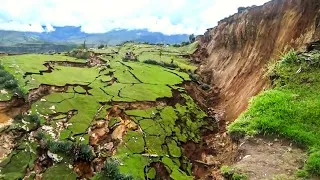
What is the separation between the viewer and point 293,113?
966 centimetres

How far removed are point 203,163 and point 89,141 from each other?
561cm

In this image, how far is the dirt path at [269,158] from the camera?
7.79m

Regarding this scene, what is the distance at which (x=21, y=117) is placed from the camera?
1734 centimetres

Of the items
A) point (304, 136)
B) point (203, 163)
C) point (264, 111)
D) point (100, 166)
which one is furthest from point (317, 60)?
point (100, 166)

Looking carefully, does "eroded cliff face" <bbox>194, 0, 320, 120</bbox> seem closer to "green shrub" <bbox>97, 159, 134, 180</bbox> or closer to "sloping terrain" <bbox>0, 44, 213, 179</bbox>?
"sloping terrain" <bbox>0, 44, 213, 179</bbox>

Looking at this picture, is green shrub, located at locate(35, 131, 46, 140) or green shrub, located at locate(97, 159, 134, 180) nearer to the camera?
green shrub, located at locate(97, 159, 134, 180)

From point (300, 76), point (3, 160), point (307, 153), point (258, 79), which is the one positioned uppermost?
point (300, 76)

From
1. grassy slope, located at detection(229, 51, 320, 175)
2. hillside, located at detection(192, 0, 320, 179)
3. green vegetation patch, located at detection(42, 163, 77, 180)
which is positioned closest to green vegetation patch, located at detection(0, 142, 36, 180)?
green vegetation patch, located at detection(42, 163, 77, 180)

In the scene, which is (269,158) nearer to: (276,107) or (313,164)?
(313,164)

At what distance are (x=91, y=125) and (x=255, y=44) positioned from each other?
16.6 m

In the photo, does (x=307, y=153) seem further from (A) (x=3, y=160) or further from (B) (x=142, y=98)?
(B) (x=142, y=98)

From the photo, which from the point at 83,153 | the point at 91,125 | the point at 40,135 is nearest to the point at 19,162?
the point at 40,135

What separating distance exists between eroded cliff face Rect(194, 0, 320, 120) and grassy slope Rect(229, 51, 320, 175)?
23.6 ft

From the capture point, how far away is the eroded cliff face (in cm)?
2242
